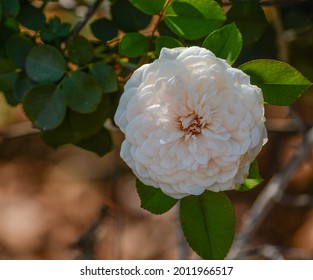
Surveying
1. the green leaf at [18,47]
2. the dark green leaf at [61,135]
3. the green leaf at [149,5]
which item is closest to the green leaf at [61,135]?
the dark green leaf at [61,135]

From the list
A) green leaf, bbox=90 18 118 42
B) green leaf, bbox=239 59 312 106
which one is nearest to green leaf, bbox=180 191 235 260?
green leaf, bbox=239 59 312 106

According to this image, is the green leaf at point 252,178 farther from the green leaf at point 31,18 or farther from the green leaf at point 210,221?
the green leaf at point 31,18

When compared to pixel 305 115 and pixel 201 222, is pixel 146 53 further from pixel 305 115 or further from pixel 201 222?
pixel 305 115

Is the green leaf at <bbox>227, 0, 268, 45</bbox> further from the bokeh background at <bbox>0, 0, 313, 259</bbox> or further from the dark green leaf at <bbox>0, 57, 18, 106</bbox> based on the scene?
the bokeh background at <bbox>0, 0, 313, 259</bbox>

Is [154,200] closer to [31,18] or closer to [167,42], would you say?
[167,42]

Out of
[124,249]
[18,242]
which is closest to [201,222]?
[124,249]
